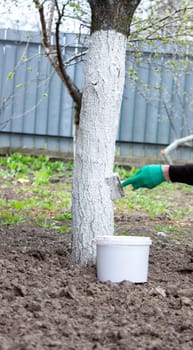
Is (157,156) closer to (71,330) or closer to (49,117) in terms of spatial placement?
(49,117)

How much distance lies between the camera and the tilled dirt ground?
9.81ft

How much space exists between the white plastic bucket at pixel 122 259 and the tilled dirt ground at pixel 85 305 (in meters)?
0.09

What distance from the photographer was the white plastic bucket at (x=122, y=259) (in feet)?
13.5

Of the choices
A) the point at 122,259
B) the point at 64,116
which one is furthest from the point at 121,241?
the point at 64,116

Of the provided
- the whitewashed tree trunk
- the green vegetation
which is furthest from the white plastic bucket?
the green vegetation

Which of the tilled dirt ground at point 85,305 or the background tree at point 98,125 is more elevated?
the background tree at point 98,125

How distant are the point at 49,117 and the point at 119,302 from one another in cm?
795

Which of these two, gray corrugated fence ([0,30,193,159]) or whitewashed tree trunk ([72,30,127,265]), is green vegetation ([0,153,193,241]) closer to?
gray corrugated fence ([0,30,193,159])

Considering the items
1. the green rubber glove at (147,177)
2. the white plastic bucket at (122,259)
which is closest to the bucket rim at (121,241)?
the white plastic bucket at (122,259)

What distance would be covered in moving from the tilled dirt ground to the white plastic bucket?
0.28 feet

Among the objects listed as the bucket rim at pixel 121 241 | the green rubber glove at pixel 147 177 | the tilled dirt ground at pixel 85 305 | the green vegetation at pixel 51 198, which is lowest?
the green vegetation at pixel 51 198

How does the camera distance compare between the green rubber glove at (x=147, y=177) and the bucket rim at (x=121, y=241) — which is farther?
the green rubber glove at (x=147, y=177)

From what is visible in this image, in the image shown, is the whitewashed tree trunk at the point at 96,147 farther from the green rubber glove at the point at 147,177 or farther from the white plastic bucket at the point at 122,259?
the white plastic bucket at the point at 122,259

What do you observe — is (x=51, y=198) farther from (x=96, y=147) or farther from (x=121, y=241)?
(x=121, y=241)
